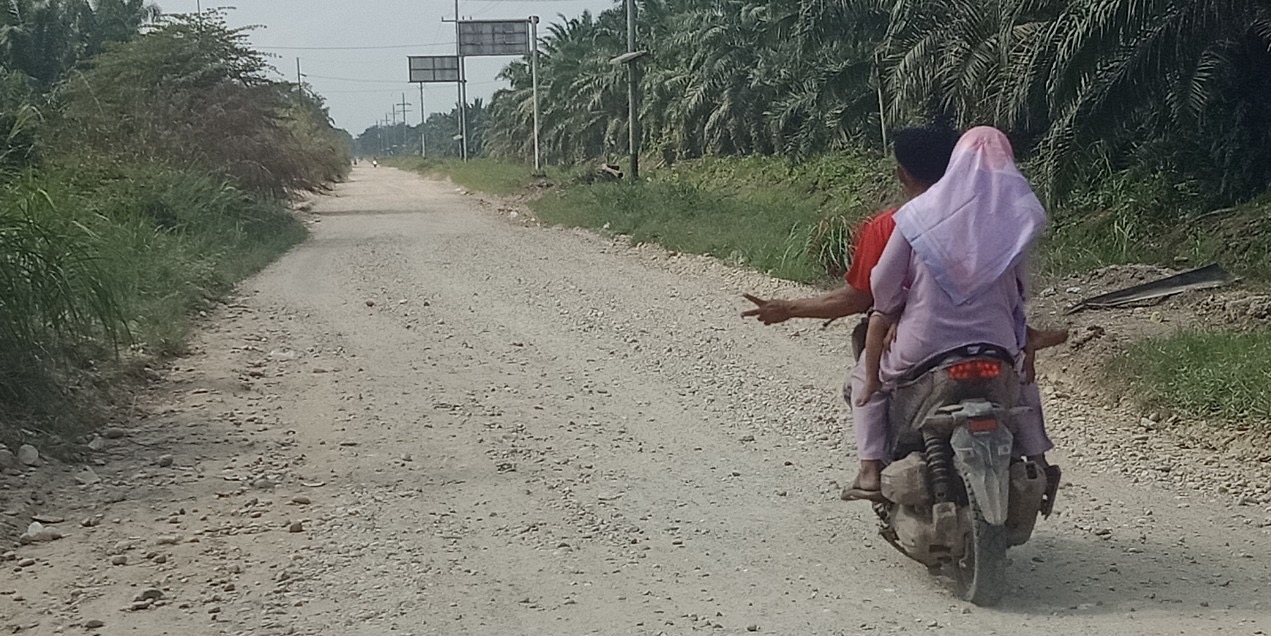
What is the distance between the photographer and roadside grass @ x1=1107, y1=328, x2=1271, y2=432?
6.97 metres

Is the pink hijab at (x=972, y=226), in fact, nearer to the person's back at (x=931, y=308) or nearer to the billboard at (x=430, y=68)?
the person's back at (x=931, y=308)

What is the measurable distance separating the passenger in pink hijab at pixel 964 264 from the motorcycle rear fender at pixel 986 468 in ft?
0.79

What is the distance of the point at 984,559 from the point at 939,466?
336 millimetres

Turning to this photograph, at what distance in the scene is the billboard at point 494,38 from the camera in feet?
172

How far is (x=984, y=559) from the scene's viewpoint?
176 inches

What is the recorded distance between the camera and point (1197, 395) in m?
7.21

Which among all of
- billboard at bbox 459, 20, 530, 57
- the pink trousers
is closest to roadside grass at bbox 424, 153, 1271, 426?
the pink trousers

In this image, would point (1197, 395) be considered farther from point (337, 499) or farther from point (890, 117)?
point (890, 117)

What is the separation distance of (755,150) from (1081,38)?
21890mm

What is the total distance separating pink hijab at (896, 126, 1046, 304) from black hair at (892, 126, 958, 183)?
0.98 ft

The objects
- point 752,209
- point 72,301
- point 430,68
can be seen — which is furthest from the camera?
point 430,68

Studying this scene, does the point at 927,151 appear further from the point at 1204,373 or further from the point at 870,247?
the point at 1204,373

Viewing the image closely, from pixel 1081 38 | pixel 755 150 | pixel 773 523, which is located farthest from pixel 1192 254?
pixel 755 150

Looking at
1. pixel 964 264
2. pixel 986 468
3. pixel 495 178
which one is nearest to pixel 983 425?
pixel 986 468
